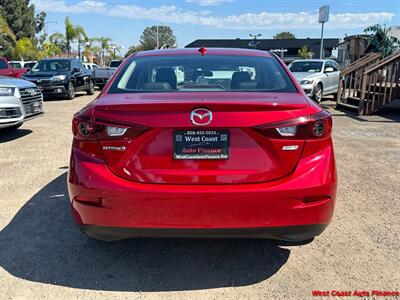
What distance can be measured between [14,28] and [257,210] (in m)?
60.9

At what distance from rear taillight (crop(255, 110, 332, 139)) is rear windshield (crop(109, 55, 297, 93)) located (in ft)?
1.75

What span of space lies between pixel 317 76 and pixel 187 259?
505 inches

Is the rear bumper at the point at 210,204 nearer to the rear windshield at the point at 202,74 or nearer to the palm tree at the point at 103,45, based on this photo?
the rear windshield at the point at 202,74

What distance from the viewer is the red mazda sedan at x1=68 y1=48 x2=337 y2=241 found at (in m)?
2.52

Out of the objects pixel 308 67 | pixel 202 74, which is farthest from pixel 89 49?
pixel 202 74

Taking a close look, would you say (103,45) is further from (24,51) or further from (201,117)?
(201,117)

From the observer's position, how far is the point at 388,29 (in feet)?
63.7

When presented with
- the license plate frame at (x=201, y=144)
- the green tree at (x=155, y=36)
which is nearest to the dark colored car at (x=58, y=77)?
the license plate frame at (x=201, y=144)

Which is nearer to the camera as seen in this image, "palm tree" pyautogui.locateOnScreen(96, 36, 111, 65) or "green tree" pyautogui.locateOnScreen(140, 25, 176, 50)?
"palm tree" pyautogui.locateOnScreen(96, 36, 111, 65)

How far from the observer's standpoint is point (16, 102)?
7293 mm

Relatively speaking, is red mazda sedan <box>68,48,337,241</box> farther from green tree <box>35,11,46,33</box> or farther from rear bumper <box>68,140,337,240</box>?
green tree <box>35,11,46,33</box>

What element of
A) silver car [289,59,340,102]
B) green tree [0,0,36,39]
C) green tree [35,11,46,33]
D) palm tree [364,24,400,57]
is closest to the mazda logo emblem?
silver car [289,59,340,102]

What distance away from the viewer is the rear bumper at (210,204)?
8.25 ft

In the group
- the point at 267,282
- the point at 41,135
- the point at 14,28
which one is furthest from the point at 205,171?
the point at 14,28
